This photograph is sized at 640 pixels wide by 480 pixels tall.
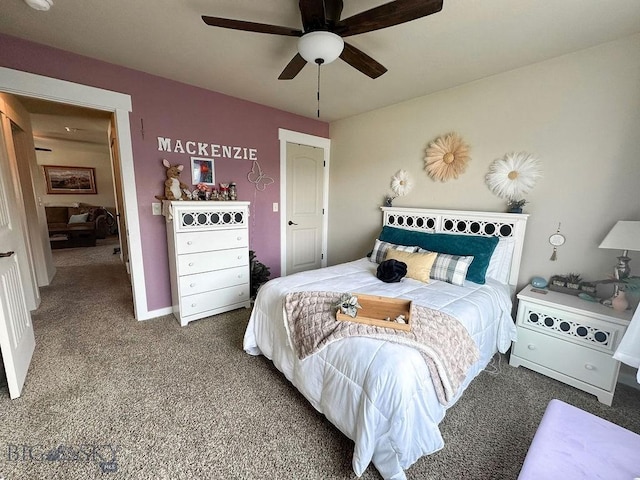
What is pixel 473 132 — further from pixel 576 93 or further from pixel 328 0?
pixel 328 0

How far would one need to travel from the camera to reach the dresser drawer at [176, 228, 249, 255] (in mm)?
2537

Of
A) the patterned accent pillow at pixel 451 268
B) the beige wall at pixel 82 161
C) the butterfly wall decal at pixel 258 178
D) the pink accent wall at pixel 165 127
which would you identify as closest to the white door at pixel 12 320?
the pink accent wall at pixel 165 127

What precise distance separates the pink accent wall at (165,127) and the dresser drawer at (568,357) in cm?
290

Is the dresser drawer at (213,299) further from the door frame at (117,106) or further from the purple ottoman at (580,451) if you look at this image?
the purple ottoman at (580,451)

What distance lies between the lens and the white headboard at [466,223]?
234cm

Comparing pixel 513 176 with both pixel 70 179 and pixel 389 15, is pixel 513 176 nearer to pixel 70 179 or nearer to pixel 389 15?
pixel 389 15

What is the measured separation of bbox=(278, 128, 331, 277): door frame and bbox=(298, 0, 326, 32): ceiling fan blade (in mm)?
2120

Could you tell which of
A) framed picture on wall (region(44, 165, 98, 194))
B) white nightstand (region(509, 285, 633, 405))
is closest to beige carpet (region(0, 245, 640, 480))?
white nightstand (region(509, 285, 633, 405))

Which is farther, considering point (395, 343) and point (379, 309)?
point (379, 309)

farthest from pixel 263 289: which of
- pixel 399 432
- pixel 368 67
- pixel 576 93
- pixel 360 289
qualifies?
pixel 576 93

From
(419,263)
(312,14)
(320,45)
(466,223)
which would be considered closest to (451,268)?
(419,263)

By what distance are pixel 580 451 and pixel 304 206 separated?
3458 millimetres

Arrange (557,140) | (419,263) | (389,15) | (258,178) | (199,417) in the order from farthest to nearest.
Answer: (258,178) → (419,263) → (557,140) → (199,417) → (389,15)

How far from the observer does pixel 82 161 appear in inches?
272
